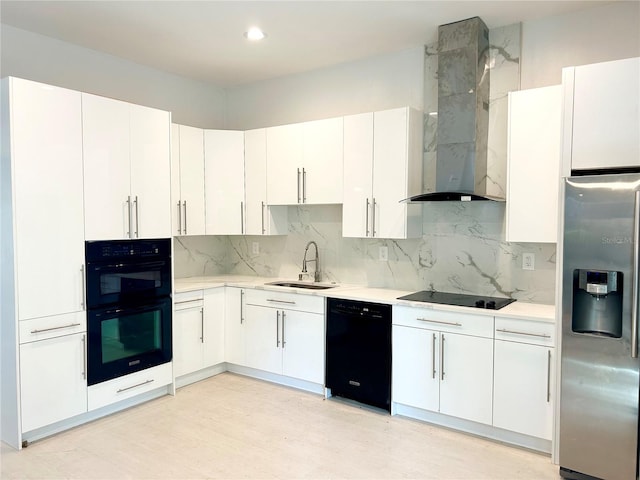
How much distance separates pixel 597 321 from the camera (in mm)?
2469

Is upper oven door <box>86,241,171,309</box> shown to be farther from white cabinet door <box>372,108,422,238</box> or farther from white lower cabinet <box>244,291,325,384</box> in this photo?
white cabinet door <box>372,108,422,238</box>

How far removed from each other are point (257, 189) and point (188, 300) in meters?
1.22

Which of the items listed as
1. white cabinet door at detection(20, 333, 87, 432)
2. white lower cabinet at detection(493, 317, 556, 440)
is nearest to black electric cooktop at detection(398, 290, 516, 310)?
white lower cabinet at detection(493, 317, 556, 440)

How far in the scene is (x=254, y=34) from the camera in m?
3.46

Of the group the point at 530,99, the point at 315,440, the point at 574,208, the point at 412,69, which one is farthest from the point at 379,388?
the point at 412,69

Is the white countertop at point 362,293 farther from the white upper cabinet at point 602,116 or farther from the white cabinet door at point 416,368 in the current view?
the white upper cabinet at point 602,116

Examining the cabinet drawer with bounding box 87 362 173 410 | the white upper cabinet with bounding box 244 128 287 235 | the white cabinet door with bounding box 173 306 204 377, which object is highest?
the white upper cabinet with bounding box 244 128 287 235

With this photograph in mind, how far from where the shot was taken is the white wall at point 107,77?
337 centimetres

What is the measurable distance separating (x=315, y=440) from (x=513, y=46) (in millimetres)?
3122

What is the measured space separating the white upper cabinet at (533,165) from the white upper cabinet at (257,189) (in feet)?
7.15

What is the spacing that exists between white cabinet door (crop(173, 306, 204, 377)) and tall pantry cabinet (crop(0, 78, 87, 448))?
82 cm

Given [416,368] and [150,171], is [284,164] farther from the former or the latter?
[416,368]

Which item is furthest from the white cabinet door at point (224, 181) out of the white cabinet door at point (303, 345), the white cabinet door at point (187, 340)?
the white cabinet door at point (303, 345)

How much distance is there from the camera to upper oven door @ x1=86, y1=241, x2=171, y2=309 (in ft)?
10.4
